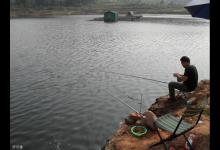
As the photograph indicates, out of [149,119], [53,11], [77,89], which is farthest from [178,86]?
[53,11]

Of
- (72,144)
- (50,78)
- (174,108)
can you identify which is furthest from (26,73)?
(174,108)

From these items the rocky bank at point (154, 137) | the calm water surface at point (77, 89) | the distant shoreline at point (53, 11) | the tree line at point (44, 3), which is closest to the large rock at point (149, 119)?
the rocky bank at point (154, 137)

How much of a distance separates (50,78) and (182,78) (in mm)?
13978

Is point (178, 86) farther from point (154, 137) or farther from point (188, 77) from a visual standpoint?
point (154, 137)

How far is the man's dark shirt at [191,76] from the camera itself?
1224 cm

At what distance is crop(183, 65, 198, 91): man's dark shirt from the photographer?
12240 millimetres

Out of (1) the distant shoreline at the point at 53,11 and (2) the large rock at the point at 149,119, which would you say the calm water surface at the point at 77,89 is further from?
(1) the distant shoreline at the point at 53,11

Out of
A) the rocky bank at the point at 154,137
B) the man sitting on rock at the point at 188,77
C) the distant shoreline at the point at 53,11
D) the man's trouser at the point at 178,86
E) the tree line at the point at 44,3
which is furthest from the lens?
the tree line at the point at 44,3

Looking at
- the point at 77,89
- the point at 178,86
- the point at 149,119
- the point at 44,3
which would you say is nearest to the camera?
the point at 149,119

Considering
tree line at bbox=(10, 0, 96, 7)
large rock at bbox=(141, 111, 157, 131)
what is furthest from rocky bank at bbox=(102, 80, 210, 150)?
tree line at bbox=(10, 0, 96, 7)

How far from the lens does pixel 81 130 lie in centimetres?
1409

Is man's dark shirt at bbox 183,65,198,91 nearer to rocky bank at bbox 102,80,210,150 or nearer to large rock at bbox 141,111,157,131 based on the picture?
rocky bank at bbox 102,80,210,150

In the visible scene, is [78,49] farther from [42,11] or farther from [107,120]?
[42,11]

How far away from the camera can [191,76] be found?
12414 millimetres
